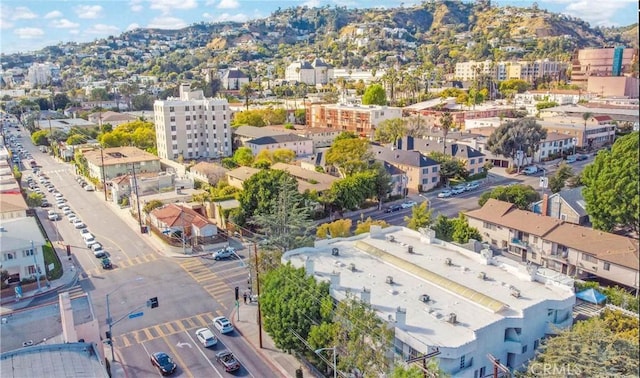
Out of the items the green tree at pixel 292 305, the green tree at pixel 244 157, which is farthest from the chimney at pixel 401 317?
the green tree at pixel 244 157

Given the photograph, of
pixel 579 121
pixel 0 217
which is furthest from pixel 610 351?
pixel 579 121

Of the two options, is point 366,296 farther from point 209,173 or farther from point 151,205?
point 209,173

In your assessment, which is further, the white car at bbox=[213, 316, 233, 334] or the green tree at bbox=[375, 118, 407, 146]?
the green tree at bbox=[375, 118, 407, 146]

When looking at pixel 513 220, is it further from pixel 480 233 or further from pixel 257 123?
pixel 257 123

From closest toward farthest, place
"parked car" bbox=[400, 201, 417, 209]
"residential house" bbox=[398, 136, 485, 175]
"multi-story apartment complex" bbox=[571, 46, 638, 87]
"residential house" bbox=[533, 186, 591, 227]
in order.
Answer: "residential house" bbox=[533, 186, 591, 227] < "parked car" bbox=[400, 201, 417, 209] < "residential house" bbox=[398, 136, 485, 175] < "multi-story apartment complex" bbox=[571, 46, 638, 87]

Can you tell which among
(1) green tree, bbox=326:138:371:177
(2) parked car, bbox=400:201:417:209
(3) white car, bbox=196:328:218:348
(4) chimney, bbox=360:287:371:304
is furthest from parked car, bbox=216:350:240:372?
(1) green tree, bbox=326:138:371:177

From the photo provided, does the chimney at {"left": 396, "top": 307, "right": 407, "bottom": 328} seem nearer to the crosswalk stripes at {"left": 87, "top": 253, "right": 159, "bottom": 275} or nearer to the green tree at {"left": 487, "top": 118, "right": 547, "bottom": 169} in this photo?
the crosswalk stripes at {"left": 87, "top": 253, "right": 159, "bottom": 275}

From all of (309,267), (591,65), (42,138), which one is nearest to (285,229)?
(309,267)

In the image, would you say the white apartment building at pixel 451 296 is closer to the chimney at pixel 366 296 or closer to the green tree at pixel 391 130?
the chimney at pixel 366 296
